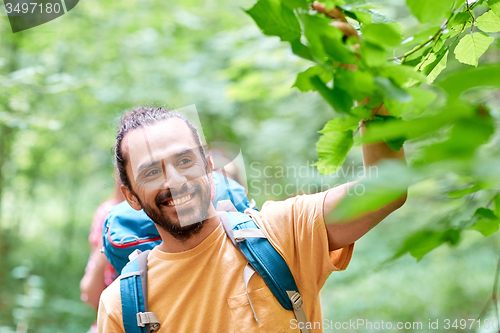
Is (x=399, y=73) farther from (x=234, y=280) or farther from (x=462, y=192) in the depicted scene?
(x=234, y=280)

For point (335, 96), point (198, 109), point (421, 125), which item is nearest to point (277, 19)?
point (335, 96)

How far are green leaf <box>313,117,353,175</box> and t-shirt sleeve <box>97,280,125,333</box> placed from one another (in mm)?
Answer: 1011

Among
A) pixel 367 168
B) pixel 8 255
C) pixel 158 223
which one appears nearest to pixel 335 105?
pixel 367 168

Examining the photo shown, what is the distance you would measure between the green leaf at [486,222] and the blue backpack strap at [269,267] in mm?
772

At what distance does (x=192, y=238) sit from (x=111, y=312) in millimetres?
412

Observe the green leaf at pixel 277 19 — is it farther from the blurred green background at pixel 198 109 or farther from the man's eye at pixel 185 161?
the blurred green background at pixel 198 109

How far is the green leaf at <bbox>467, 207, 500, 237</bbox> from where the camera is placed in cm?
62

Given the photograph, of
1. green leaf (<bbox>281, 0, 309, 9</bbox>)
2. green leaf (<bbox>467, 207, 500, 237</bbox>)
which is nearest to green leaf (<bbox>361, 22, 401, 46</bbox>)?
green leaf (<bbox>281, 0, 309, 9</bbox>)

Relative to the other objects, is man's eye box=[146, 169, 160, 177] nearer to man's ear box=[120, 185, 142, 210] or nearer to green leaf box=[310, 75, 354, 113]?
man's ear box=[120, 185, 142, 210]

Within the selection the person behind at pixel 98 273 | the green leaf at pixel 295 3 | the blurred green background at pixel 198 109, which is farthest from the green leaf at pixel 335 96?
the blurred green background at pixel 198 109

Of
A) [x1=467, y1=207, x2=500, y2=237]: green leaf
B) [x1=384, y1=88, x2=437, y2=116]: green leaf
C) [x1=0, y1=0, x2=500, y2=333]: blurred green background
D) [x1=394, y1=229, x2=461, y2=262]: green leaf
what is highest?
[x1=384, y1=88, x2=437, y2=116]: green leaf

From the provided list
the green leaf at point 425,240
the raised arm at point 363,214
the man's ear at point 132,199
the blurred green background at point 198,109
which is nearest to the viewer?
the green leaf at point 425,240

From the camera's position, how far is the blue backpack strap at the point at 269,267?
129cm

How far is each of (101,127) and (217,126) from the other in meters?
2.01
